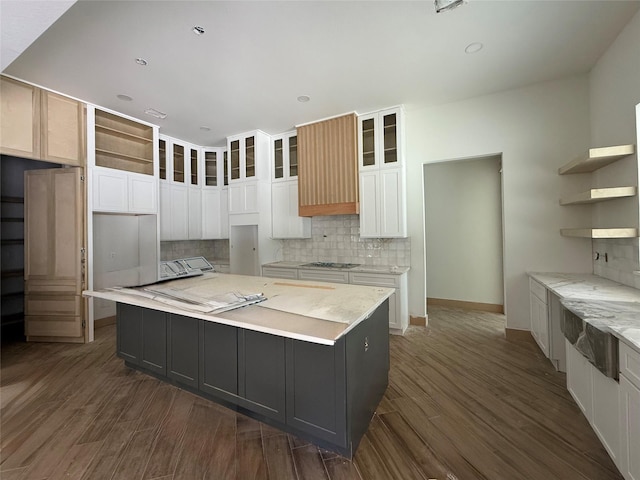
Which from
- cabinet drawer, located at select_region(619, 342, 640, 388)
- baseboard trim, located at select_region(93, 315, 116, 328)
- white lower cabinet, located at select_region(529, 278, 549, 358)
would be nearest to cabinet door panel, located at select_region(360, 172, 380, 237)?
white lower cabinet, located at select_region(529, 278, 549, 358)

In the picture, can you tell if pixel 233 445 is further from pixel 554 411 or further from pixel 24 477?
pixel 554 411

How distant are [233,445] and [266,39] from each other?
3.10m

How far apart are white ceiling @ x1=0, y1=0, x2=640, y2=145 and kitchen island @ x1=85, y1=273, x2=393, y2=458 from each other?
2.07 m

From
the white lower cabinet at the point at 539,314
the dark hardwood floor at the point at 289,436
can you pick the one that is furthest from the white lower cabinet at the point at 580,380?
the white lower cabinet at the point at 539,314

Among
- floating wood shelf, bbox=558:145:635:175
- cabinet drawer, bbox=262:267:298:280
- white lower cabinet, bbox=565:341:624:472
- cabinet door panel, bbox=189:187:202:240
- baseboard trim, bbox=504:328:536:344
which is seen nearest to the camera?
white lower cabinet, bbox=565:341:624:472

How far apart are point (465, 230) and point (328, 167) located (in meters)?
2.69

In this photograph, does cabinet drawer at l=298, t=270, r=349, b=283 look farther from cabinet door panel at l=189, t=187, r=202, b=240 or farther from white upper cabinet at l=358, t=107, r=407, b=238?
cabinet door panel at l=189, t=187, r=202, b=240

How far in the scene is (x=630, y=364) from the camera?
1214 millimetres

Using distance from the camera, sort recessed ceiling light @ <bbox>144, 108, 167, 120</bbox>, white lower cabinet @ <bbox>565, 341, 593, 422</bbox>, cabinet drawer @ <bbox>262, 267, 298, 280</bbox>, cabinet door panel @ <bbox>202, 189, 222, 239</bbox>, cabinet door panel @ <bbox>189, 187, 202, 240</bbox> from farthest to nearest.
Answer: cabinet door panel @ <bbox>202, 189, 222, 239</bbox>, cabinet door panel @ <bbox>189, 187, 202, 240</bbox>, cabinet drawer @ <bbox>262, 267, 298, 280</bbox>, recessed ceiling light @ <bbox>144, 108, 167, 120</bbox>, white lower cabinet @ <bbox>565, 341, 593, 422</bbox>

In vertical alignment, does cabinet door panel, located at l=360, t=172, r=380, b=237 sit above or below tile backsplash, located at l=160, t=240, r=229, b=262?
above

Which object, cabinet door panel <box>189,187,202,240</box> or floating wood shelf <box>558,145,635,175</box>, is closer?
floating wood shelf <box>558,145,635,175</box>

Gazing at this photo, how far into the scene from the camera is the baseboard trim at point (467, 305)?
4395 millimetres

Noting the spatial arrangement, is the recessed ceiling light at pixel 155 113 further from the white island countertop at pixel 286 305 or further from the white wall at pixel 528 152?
the white wall at pixel 528 152

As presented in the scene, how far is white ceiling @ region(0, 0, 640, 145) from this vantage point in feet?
6.57
